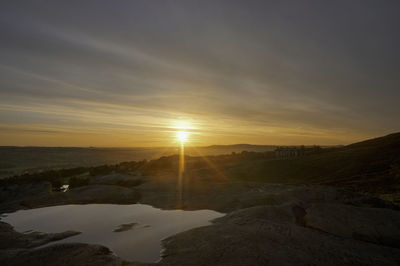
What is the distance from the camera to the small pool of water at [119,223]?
9.12 m

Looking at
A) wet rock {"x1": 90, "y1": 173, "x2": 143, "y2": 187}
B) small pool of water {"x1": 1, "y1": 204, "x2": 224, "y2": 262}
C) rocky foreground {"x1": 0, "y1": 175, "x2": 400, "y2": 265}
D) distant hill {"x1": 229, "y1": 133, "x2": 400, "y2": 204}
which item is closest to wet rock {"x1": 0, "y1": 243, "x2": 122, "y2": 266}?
rocky foreground {"x1": 0, "y1": 175, "x2": 400, "y2": 265}

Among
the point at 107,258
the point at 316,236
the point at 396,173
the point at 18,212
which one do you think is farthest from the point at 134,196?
the point at 396,173

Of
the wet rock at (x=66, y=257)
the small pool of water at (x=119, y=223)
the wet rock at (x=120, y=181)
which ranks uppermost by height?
the wet rock at (x=120, y=181)

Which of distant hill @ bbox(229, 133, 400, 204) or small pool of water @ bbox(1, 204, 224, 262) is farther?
distant hill @ bbox(229, 133, 400, 204)

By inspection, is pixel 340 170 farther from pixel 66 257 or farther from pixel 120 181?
pixel 66 257

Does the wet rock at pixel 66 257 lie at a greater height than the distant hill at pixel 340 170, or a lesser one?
lesser

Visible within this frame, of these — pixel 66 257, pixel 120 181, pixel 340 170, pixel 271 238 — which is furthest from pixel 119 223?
pixel 340 170

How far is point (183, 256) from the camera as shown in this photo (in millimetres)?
7461

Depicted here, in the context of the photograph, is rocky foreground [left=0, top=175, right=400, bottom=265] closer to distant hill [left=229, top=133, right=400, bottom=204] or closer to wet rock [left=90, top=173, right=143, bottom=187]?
wet rock [left=90, top=173, right=143, bottom=187]

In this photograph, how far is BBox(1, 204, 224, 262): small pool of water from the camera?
912cm

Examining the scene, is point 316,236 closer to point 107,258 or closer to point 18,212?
point 107,258

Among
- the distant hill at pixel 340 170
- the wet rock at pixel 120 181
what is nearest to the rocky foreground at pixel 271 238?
the wet rock at pixel 120 181

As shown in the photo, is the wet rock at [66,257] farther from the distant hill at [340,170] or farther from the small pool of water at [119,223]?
the distant hill at [340,170]

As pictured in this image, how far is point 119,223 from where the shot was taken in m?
12.1
